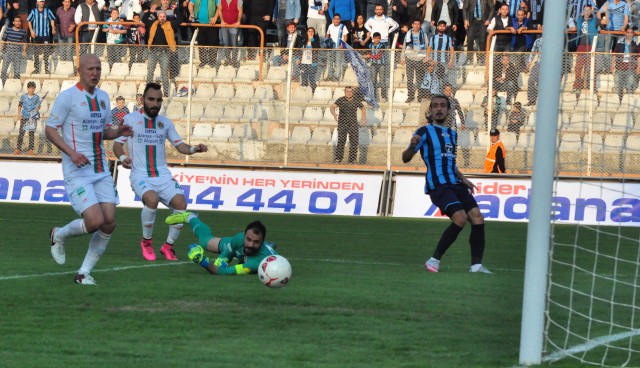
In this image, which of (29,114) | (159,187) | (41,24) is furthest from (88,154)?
(41,24)

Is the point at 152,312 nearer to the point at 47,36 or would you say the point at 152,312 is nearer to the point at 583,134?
the point at 583,134

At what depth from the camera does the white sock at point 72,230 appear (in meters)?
11.2

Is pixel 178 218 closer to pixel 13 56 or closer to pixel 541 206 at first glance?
pixel 541 206

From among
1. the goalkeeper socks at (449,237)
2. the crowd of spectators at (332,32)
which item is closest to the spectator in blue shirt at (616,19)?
the crowd of spectators at (332,32)

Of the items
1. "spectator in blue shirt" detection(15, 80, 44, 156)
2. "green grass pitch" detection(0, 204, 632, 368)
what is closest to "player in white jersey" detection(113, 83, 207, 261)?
"green grass pitch" detection(0, 204, 632, 368)

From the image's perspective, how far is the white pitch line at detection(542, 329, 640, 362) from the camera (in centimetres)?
761

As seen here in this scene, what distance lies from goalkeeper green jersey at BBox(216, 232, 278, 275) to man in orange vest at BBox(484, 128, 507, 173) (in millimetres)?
11809

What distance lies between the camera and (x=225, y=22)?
90.4 feet

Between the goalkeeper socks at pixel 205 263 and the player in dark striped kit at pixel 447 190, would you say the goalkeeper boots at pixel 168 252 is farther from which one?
the player in dark striped kit at pixel 447 190

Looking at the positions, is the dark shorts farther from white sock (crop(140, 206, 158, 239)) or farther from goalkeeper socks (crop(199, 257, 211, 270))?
white sock (crop(140, 206, 158, 239))

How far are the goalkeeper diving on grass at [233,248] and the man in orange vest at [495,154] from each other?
11.6 meters

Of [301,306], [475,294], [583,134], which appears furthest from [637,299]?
[583,134]

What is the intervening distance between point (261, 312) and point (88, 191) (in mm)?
2378

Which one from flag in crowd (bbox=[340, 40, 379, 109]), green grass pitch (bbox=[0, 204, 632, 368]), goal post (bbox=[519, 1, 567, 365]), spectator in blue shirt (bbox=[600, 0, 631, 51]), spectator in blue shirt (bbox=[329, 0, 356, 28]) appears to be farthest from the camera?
spectator in blue shirt (bbox=[329, 0, 356, 28])
